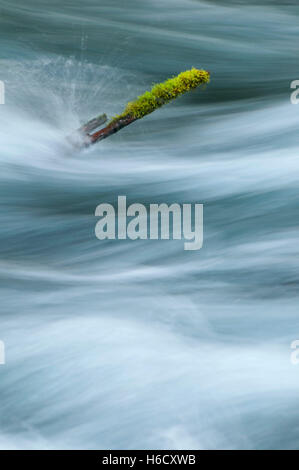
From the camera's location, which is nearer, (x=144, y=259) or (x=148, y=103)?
(x=144, y=259)

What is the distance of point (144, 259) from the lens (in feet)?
11.2

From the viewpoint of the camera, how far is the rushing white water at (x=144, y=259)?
7.88 ft

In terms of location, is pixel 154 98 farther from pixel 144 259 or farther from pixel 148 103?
pixel 144 259

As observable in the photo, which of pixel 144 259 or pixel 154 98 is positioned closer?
pixel 144 259

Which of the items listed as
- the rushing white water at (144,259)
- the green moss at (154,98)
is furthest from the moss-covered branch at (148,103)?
the rushing white water at (144,259)

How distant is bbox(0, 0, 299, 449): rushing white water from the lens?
2400mm

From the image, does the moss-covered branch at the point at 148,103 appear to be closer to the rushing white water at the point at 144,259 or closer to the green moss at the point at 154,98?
the green moss at the point at 154,98

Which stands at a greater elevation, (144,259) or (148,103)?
(148,103)

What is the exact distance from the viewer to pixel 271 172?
430cm

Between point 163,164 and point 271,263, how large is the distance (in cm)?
160

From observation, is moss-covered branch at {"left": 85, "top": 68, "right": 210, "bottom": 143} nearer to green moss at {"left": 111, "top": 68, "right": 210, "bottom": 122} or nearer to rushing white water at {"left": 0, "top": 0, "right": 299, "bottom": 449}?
green moss at {"left": 111, "top": 68, "right": 210, "bottom": 122}

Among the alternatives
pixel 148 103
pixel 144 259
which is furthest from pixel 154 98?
pixel 144 259
